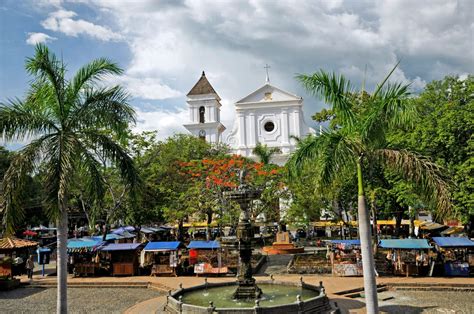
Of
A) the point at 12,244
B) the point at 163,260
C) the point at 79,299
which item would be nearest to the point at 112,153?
the point at 79,299

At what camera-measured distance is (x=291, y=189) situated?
26.1m

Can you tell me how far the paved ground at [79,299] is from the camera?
1398cm

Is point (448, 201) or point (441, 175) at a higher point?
point (441, 175)

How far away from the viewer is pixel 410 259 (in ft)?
62.2

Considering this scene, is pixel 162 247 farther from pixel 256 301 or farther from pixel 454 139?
pixel 454 139

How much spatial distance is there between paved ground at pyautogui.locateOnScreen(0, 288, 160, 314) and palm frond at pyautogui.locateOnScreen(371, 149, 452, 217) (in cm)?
952

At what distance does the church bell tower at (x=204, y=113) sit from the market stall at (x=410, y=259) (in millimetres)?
41427

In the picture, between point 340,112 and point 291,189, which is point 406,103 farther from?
point 291,189

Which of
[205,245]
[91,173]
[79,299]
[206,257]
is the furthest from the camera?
[206,257]

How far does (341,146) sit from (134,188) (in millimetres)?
5227

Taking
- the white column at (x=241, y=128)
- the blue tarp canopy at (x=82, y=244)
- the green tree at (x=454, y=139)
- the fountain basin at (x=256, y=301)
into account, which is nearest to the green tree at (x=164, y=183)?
the blue tarp canopy at (x=82, y=244)

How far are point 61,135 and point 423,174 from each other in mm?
8350

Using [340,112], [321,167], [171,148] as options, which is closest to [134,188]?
[321,167]

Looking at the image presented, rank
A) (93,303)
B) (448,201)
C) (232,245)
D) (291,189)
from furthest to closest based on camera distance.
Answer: (291,189) → (93,303) → (232,245) → (448,201)
